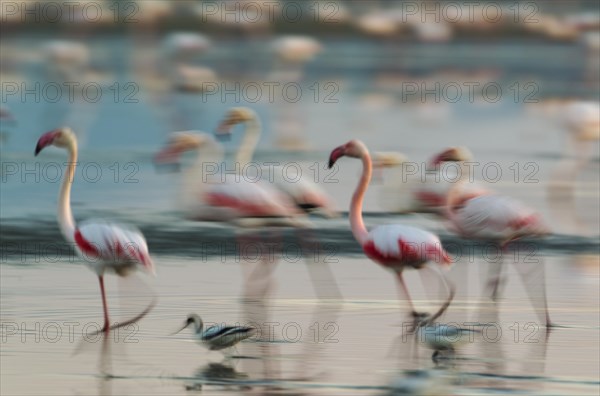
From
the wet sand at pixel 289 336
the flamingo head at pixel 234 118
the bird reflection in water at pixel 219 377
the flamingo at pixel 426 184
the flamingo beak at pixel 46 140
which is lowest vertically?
the bird reflection in water at pixel 219 377

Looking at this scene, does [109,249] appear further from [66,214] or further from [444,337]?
[444,337]

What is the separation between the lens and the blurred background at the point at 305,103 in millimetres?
10922

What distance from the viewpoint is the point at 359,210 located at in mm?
8688

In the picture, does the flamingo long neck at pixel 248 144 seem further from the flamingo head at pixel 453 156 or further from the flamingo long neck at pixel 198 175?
the flamingo head at pixel 453 156

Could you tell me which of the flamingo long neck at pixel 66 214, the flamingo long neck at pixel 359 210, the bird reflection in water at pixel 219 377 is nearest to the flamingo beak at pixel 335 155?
the flamingo long neck at pixel 359 210

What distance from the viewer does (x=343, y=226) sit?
11234 mm

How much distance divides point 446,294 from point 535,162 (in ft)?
22.4

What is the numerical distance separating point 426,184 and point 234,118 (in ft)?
5.31

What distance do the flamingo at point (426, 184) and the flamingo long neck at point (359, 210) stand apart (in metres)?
0.86

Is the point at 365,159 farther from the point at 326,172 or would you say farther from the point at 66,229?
the point at 326,172

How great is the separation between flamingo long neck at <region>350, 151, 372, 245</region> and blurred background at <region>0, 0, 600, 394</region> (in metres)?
0.39

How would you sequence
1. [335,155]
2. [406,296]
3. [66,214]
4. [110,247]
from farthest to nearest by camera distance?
[335,155], [66,214], [406,296], [110,247]

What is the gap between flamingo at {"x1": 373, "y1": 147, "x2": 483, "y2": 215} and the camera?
389 inches

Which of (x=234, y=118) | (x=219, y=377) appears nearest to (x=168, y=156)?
(x=234, y=118)
